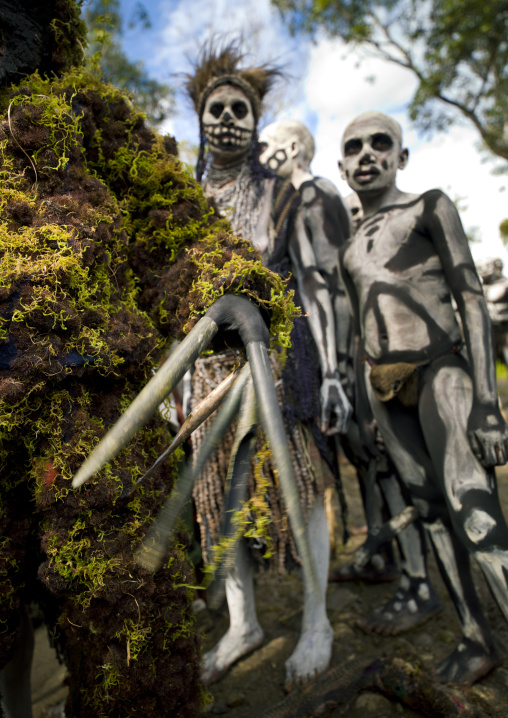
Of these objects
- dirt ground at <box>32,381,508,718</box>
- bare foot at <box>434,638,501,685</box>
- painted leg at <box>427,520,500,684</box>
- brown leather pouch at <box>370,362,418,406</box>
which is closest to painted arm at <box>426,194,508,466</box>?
brown leather pouch at <box>370,362,418,406</box>

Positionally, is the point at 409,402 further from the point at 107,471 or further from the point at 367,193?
the point at 107,471

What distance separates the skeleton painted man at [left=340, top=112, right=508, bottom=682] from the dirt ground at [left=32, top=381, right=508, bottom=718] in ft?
0.85

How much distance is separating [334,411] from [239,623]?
1.07m

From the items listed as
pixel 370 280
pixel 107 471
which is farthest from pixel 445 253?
pixel 107 471

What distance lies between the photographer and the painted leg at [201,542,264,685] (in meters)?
2.16

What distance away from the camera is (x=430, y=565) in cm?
288

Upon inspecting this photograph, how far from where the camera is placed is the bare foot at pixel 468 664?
1822mm

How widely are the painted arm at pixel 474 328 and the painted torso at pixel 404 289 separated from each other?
0.06 m

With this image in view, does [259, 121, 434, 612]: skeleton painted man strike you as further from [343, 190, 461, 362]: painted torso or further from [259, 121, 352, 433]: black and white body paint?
[343, 190, 461, 362]: painted torso

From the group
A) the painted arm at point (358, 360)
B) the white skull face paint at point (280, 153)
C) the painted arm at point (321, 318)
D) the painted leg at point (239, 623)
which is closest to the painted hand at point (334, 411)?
the painted arm at point (321, 318)

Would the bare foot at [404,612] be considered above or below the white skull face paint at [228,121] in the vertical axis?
below

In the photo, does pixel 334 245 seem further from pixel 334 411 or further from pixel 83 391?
pixel 83 391

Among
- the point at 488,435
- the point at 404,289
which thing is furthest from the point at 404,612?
the point at 404,289

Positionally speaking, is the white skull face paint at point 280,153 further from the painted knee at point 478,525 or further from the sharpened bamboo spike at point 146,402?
the sharpened bamboo spike at point 146,402
